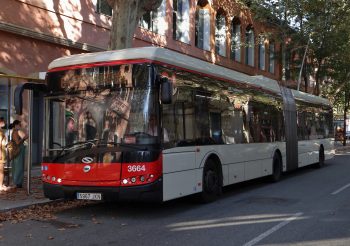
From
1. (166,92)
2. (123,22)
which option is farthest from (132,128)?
(123,22)

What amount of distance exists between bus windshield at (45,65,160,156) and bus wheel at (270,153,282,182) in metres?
7.13

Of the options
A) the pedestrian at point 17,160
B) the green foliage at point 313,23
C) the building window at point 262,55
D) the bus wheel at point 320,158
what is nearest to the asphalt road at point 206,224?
the pedestrian at point 17,160

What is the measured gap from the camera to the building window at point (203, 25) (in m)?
28.3

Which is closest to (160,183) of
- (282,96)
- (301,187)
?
(301,187)

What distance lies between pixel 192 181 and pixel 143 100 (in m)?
2.15

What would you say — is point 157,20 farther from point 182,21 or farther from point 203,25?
point 203,25

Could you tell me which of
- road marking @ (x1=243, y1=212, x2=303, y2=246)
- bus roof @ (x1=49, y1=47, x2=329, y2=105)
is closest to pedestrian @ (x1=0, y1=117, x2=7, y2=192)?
bus roof @ (x1=49, y1=47, x2=329, y2=105)

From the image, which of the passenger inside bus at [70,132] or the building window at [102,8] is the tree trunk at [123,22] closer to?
the passenger inside bus at [70,132]

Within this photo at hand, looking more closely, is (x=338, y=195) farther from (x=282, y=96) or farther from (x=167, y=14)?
(x=167, y=14)

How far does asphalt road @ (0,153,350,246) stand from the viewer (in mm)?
7480

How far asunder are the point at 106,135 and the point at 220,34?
73.5ft

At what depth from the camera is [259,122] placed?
14289 millimetres

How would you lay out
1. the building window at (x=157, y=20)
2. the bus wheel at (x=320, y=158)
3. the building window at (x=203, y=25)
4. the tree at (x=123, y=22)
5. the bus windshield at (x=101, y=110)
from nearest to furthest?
the bus windshield at (x=101, y=110), the tree at (x=123, y=22), the bus wheel at (x=320, y=158), the building window at (x=157, y=20), the building window at (x=203, y=25)

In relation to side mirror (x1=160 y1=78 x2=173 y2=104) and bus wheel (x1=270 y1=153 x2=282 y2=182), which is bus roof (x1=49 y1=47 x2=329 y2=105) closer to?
side mirror (x1=160 y1=78 x2=173 y2=104)
